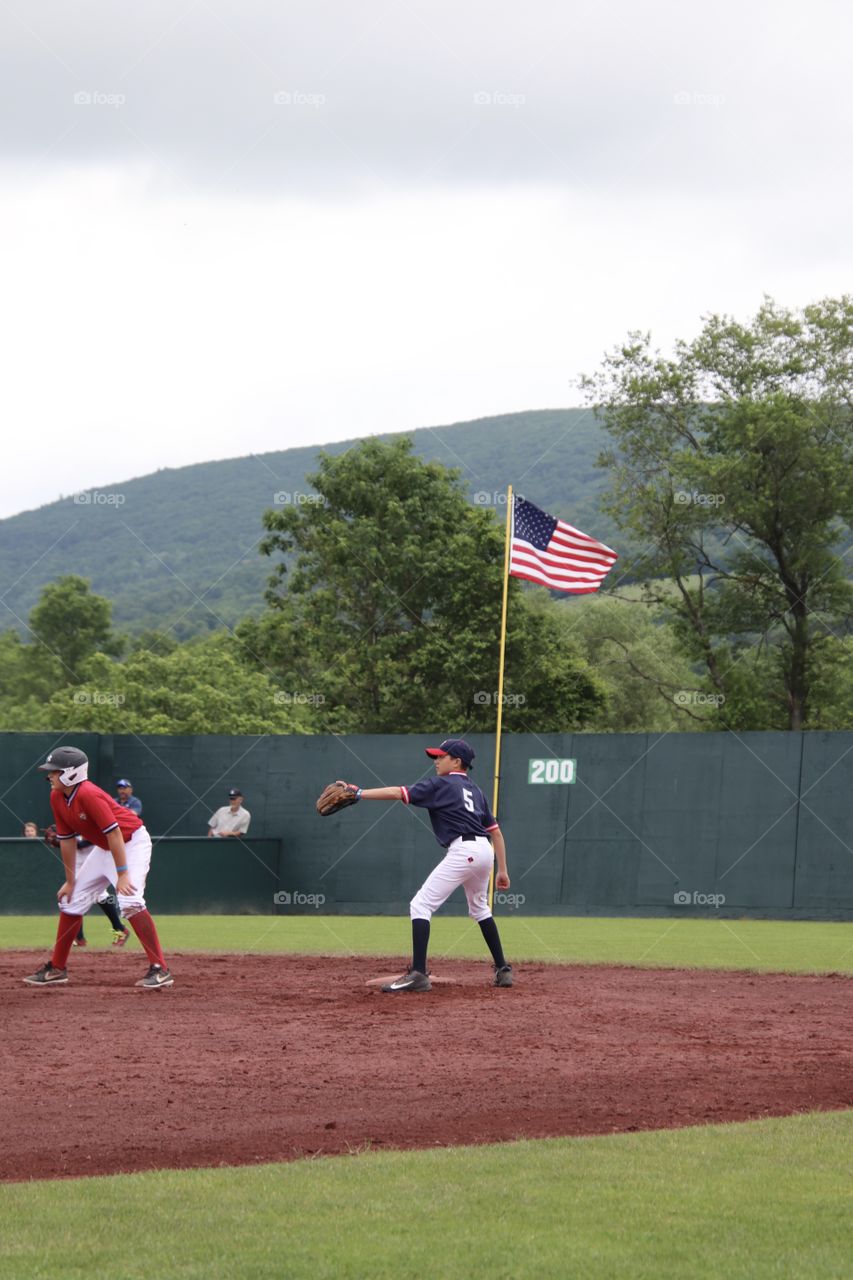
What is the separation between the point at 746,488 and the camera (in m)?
45.1

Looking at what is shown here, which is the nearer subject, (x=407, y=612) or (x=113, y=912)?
(x=113, y=912)

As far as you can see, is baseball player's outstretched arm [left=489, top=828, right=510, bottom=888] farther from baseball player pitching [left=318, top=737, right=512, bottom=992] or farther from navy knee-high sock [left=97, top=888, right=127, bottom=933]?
navy knee-high sock [left=97, top=888, right=127, bottom=933]

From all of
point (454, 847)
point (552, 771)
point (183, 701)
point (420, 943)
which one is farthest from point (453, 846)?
point (183, 701)

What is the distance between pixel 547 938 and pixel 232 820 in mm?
7950

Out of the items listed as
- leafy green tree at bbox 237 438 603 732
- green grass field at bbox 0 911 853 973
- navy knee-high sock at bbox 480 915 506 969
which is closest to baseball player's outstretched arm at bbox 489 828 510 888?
navy knee-high sock at bbox 480 915 506 969

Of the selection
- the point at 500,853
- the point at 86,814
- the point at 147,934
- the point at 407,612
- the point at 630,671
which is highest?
the point at 407,612

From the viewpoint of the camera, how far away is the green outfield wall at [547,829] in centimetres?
2238

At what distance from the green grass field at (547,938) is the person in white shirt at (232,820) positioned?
195cm
